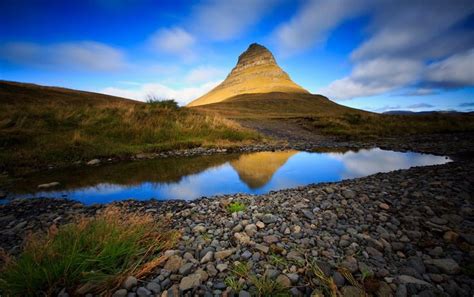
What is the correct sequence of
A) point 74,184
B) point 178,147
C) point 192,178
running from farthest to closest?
point 178,147
point 192,178
point 74,184

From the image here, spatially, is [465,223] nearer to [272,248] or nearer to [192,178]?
[272,248]

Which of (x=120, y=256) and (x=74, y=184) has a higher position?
(x=120, y=256)

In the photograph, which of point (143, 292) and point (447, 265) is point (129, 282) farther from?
point (447, 265)

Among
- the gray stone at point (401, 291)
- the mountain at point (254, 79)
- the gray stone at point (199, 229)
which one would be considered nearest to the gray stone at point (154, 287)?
the gray stone at point (199, 229)

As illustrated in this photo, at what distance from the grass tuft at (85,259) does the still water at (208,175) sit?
10.5 feet

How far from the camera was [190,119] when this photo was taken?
56.3 feet

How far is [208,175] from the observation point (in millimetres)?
8969

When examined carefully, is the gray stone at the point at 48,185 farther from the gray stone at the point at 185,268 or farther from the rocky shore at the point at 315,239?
the gray stone at the point at 185,268

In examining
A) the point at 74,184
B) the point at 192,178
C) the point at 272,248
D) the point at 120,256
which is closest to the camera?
the point at 120,256

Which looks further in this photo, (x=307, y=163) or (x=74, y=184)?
(x=307, y=163)

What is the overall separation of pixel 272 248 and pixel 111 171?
7761 mm

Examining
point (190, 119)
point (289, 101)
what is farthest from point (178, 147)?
point (289, 101)

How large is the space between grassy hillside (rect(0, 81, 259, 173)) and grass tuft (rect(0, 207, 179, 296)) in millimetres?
7907

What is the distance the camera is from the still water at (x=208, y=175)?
23.3 feet
